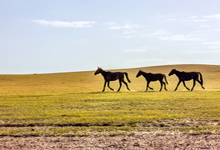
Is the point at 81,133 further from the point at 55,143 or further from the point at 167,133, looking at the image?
the point at 167,133

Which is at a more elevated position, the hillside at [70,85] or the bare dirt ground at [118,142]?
the hillside at [70,85]

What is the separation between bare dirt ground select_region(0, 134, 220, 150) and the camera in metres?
7.54

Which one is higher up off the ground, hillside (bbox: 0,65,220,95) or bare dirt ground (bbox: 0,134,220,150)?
hillside (bbox: 0,65,220,95)

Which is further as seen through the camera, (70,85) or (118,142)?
(70,85)

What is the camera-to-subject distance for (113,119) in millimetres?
10852

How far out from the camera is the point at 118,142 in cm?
788

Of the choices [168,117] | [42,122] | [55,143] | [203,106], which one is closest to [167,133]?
[168,117]

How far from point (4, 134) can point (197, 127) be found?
6.96 m

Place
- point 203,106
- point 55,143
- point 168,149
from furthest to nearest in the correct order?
1. point 203,106
2. point 55,143
3. point 168,149

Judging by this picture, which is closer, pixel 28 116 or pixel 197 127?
pixel 197 127

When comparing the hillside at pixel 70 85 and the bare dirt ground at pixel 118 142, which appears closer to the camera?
the bare dirt ground at pixel 118 142

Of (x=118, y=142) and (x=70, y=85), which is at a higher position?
(x=70, y=85)

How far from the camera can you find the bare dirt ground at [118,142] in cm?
754

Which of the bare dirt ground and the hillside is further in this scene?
the hillside
